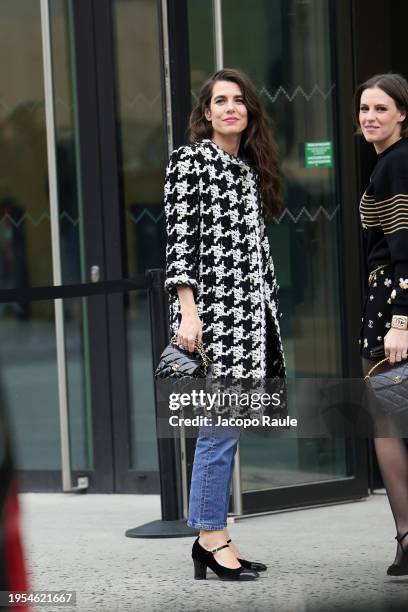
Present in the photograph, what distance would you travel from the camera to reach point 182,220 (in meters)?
4.52

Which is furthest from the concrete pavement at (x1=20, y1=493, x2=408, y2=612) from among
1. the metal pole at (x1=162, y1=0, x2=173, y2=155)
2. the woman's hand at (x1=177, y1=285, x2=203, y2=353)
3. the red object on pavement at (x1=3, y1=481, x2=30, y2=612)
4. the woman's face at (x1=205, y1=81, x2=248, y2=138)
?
the red object on pavement at (x1=3, y1=481, x2=30, y2=612)

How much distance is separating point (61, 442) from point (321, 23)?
234 cm

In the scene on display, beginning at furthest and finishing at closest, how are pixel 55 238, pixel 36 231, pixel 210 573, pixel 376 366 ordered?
1. pixel 36 231
2. pixel 55 238
3. pixel 210 573
4. pixel 376 366

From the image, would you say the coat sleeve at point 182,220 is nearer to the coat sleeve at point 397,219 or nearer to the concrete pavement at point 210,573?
the coat sleeve at point 397,219

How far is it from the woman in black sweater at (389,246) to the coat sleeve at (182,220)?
0.58 metres

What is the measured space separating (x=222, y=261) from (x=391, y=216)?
1.90 feet

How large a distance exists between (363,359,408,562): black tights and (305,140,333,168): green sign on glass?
66.9 inches

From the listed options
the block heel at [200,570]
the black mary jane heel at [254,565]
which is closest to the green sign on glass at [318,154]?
the black mary jane heel at [254,565]

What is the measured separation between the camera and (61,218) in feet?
21.8

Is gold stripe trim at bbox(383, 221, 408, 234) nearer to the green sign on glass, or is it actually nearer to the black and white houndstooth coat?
the black and white houndstooth coat

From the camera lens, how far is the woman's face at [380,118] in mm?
4609

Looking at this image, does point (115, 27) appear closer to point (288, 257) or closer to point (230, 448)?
point (288, 257)

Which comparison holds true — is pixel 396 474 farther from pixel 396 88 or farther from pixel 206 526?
pixel 396 88

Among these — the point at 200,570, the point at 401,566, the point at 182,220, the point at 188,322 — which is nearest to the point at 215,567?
the point at 200,570
